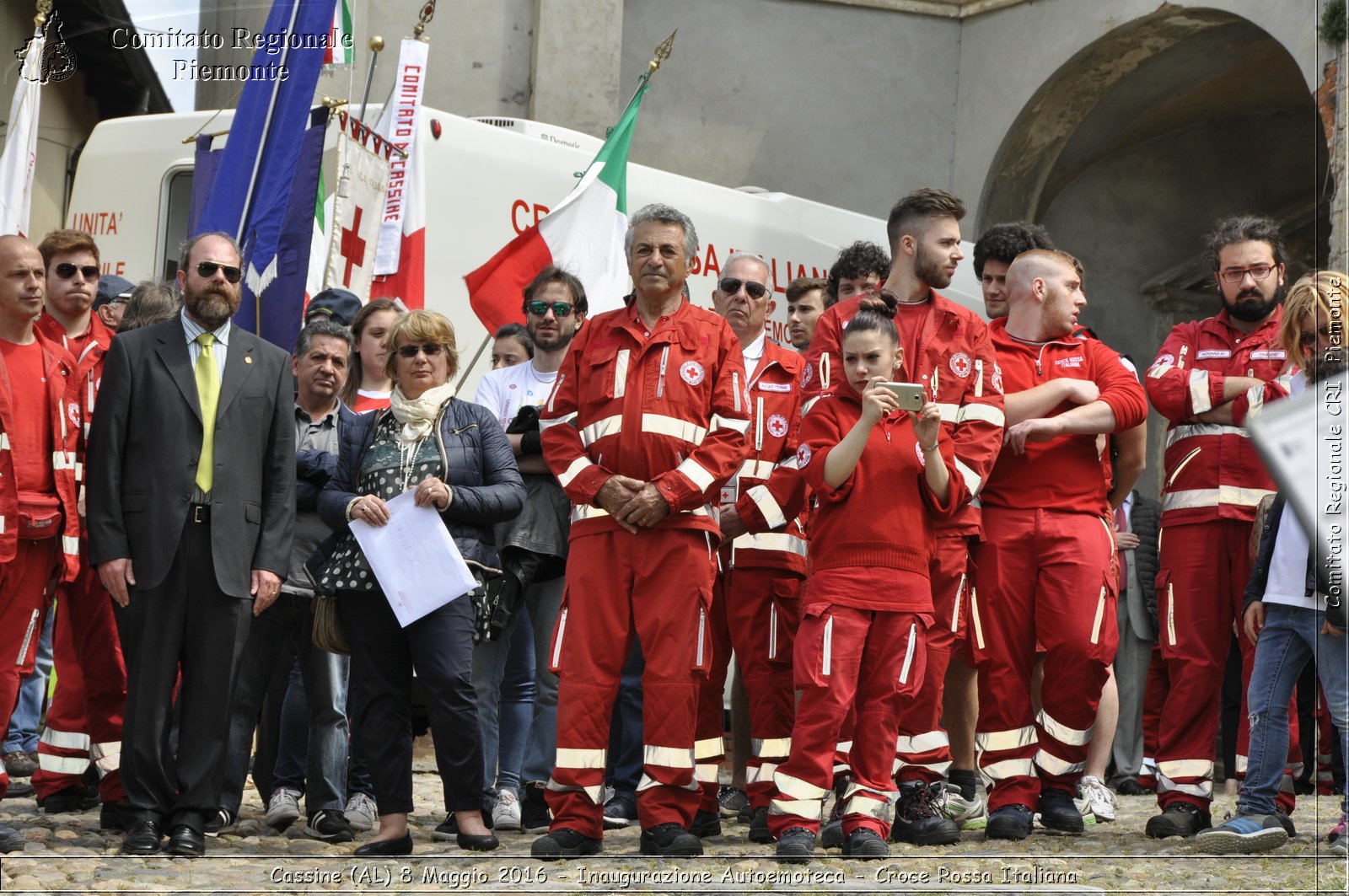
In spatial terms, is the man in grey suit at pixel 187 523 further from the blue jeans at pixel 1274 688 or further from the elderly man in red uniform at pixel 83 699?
the blue jeans at pixel 1274 688

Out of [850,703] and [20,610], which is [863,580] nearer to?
[850,703]

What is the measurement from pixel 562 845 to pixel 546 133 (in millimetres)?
6245

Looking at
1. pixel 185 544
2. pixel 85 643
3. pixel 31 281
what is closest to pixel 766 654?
pixel 185 544

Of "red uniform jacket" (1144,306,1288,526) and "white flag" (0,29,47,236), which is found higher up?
"white flag" (0,29,47,236)

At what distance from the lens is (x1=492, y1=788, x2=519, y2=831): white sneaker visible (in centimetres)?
634

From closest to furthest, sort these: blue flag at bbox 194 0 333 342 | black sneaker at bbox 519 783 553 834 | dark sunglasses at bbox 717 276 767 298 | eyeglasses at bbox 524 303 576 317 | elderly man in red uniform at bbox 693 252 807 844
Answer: elderly man in red uniform at bbox 693 252 807 844
black sneaker at bbox 519 783 553 834
dark sunglasses at bbox 717 276 767 298
eyeglasses at bbox 524 303 576 317
blue flag at bbox 194 0 333 342

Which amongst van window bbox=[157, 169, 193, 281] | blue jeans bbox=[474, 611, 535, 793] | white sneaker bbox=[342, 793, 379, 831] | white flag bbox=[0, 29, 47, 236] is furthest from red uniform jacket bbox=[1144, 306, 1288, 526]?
white flag bbox=[0, 29, 47, 236]

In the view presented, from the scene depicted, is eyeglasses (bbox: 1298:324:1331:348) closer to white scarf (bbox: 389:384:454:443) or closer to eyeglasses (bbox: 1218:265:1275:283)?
eyeglasses (bbox: 1218:265:1275:283)

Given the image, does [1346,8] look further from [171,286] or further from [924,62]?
[171,286]

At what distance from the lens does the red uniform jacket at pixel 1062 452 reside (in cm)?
617

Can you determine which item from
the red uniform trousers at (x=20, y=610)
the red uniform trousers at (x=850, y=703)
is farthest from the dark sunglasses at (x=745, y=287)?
the red uniform trousers at (x=20, y=610)

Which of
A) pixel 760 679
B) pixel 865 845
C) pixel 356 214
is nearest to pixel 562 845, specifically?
pixel 865 845

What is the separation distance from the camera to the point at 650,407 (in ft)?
18.7

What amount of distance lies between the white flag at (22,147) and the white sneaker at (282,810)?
4.08 meters
